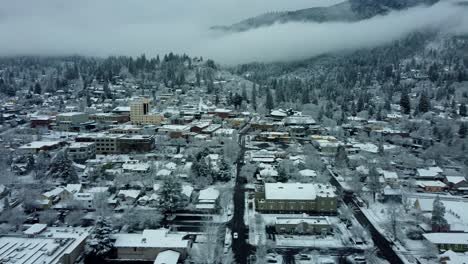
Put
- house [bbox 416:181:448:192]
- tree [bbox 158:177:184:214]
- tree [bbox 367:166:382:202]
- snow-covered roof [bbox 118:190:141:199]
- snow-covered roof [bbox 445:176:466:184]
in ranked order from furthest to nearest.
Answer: snow-covered roof [bbox 445:176:466:184]
house [bbox 416:181:448:192]
tree [bbox 367:166:382:202]
snow-covered roof [bbox 118:190:141:199]
tree [bbox 158:177:184:214]

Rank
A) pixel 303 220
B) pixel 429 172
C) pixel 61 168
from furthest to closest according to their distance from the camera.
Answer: pixel 429 172 → pixel 61 168 → pixel 303 220

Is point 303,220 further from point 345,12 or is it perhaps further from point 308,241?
point 345,12

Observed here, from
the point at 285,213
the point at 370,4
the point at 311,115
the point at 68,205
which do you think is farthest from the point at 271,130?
the point at 370,4

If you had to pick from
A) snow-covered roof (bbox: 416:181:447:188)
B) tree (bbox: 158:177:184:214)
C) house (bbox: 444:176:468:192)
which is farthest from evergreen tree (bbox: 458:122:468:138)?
tree (bbox: 158:177:184:214)

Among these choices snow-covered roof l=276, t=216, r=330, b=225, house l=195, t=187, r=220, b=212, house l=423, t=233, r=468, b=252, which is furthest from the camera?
house l=195, t=187, r=220, b=212

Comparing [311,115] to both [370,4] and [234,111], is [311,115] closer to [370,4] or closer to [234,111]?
[234,111]

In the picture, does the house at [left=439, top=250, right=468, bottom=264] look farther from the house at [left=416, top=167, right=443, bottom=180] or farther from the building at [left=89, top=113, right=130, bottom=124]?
the building at [left=89, top=113, right=130, bottom=124]

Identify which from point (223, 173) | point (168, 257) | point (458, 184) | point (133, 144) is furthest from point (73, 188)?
point (458, 184)
